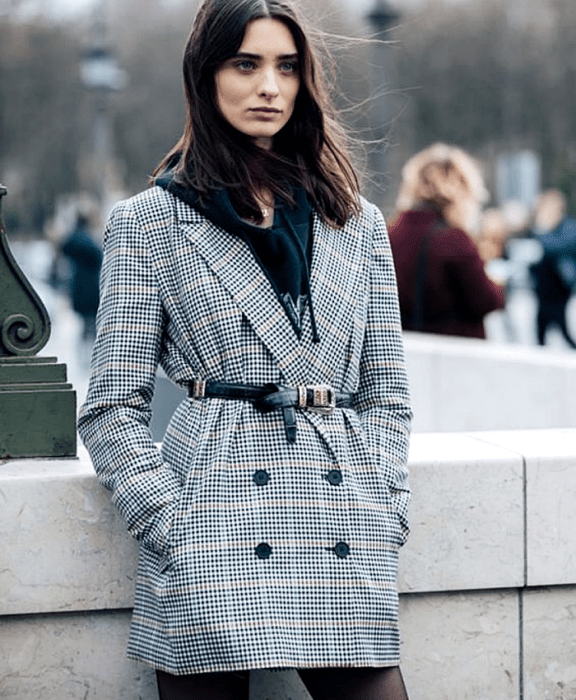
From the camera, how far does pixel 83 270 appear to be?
633 inches

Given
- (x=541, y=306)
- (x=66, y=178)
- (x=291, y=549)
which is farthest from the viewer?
(x=66, y=178)

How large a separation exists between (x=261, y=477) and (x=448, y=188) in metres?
5.16

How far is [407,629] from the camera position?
3.95 metres

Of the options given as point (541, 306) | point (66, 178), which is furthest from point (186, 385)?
point (66, 178)

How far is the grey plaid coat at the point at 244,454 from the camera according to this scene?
9.97 ft

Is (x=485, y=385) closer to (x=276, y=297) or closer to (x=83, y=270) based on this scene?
(x=276, y=297)

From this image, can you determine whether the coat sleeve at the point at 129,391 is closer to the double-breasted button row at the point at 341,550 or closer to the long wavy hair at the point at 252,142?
the long wavy hair at the point at 252,142

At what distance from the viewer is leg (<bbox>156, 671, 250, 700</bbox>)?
3064 millimetres

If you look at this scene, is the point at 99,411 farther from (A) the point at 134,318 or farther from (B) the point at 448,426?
(B) the point at 448,426

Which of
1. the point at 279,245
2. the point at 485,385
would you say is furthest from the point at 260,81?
the point at 485,385

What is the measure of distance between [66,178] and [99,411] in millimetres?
46007

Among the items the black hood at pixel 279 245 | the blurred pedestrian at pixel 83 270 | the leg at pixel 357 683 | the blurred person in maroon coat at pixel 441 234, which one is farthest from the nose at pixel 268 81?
the blurred pedestrian at pixel 83 270

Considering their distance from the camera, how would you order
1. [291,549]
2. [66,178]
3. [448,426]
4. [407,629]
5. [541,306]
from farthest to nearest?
[66,178] → [541,306] → [448,426] → [407,629] → [291,549]

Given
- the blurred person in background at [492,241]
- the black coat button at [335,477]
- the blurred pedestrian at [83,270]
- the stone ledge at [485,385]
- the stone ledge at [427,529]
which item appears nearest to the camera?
the black coat button at [335,477]
